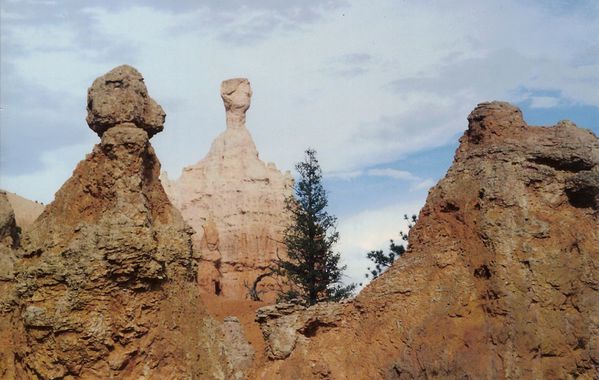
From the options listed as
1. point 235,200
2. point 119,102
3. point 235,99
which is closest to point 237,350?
point 119,102

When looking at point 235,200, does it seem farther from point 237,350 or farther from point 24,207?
point 237,350

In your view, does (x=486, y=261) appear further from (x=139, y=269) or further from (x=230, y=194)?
(x=230, y=194)

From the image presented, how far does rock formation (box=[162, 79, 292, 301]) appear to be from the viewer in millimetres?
59312

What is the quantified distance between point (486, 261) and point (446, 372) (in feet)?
5.15

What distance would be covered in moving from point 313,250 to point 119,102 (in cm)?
2181

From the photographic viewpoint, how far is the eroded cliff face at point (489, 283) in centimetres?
985

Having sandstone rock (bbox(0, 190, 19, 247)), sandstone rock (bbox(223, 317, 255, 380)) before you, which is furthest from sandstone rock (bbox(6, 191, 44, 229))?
sandstone rock (bbox(223, 317, 255, 380))

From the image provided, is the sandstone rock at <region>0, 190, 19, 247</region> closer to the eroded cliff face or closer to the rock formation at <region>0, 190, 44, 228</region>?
the eroded cliff face

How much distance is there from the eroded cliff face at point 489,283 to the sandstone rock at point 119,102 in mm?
3720

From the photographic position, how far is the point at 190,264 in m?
11.0

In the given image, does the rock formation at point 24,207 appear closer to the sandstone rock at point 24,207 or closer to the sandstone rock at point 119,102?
the sandstone rock at point 24,207

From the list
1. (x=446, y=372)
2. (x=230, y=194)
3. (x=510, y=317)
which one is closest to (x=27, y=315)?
(x=446, y=372)

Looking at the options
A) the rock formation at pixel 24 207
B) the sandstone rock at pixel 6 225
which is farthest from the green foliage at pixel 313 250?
the rock formation at pixel 24 207

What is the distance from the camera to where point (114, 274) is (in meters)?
9.32
